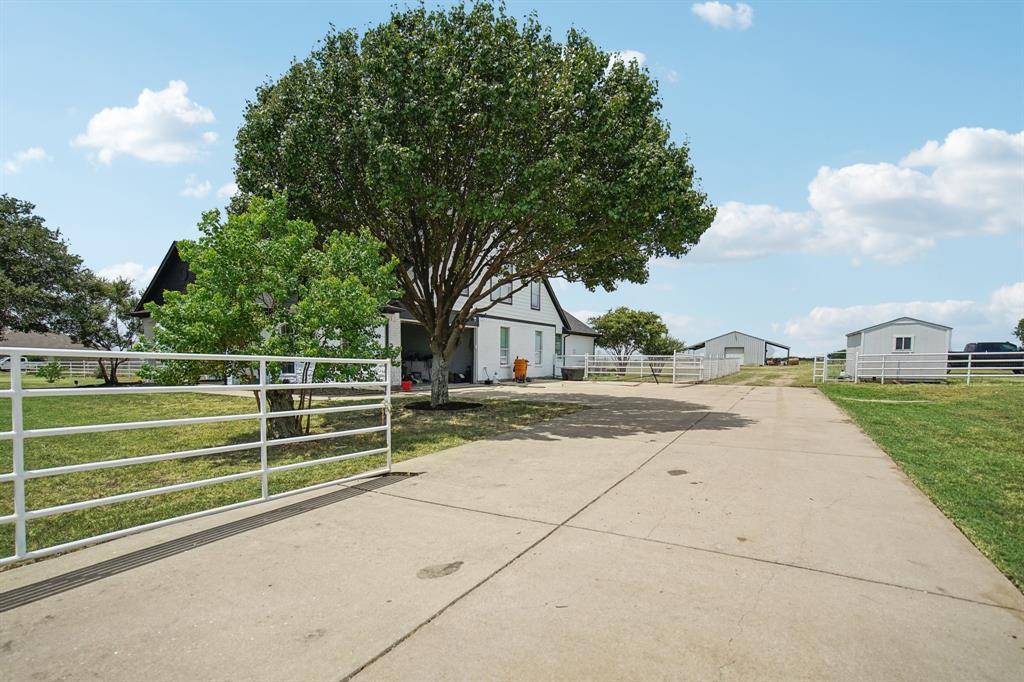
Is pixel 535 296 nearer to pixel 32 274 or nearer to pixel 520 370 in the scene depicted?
pixel 520 370

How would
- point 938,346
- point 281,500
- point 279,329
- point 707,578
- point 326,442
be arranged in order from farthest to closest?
point 938,346, point 326,442, point 279,329, point 281,500, point 707,578

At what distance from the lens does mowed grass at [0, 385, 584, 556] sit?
15.5 ft

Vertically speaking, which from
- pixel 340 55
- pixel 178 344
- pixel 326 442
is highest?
A: pixel 340 55

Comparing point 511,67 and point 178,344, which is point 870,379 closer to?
point 511,67

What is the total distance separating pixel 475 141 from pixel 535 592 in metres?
8.93

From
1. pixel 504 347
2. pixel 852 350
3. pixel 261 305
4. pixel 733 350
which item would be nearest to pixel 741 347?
pixel 733 350

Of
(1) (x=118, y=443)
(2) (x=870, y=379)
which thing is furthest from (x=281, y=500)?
(2) (x=870, y=379)

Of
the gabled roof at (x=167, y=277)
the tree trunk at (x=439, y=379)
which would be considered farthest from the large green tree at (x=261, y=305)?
the gabled roof at (x=167, y=277)

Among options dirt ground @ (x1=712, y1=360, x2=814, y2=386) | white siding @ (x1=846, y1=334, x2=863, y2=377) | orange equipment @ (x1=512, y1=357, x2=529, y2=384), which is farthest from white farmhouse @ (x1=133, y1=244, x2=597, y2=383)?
white siding @ (x1=846, y1=334, x2=863, y2=377)

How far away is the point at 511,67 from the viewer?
31.9 ft

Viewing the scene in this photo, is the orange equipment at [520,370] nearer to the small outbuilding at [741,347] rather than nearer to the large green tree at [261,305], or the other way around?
the large green tree at [261,305]

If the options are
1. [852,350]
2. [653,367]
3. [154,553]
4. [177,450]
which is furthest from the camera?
[852,350]

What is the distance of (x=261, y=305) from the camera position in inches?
311

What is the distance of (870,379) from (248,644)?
27362 millimetres
